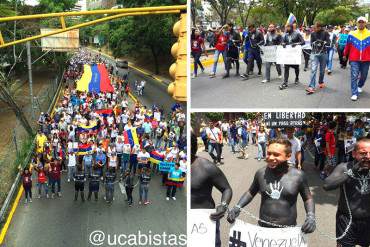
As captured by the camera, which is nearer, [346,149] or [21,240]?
[346,149]

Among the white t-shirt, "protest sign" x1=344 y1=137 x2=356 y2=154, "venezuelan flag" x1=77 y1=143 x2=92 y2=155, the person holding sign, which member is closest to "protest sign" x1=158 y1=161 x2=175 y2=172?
"venezuelan flag" x1=77 y1=143 x2=92 y2=155

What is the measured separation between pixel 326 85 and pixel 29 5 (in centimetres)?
5140

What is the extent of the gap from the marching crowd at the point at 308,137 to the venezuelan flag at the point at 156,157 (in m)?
2.72

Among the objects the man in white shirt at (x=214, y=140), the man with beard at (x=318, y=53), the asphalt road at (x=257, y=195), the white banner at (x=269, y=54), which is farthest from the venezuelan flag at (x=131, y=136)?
the man with beard at (x=318, y=53)

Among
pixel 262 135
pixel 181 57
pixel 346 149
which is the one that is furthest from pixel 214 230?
Result: pixel 262 135

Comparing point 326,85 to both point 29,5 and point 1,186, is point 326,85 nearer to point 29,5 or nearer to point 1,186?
point 1,186

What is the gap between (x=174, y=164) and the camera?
51.7ft

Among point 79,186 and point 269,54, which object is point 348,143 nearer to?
point 269,54

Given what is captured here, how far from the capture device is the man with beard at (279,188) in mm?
4969

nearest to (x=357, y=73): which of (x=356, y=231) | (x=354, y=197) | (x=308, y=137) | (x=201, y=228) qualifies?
(x=354, y=197)

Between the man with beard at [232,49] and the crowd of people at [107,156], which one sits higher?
the man with beard at [232,49]

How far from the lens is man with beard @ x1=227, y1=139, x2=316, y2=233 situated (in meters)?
4.97

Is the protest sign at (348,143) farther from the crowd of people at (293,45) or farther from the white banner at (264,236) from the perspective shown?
the white banner at (264,236)

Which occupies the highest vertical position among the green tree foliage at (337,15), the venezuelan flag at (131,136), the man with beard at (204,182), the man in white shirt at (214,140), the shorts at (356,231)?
the green tree foliage at (337,15)
